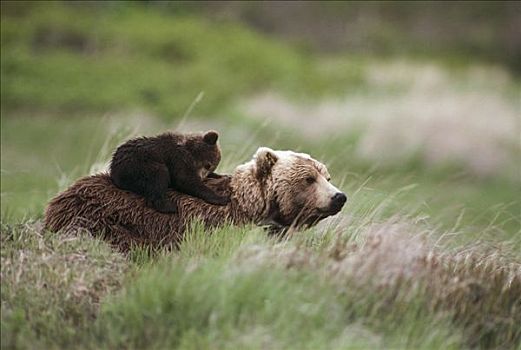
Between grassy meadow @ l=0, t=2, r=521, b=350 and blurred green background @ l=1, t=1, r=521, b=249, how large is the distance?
Result: 8cm

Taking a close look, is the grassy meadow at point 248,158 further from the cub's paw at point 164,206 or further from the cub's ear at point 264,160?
the cub's ear at point 264,160

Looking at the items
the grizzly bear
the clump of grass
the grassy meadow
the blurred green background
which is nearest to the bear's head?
the grizzly bear

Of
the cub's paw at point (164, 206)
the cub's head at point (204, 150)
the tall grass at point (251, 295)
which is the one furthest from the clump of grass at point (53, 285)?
the cub's head at point (204, 150)

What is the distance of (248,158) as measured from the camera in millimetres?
10523

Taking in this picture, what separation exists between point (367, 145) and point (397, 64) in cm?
1408

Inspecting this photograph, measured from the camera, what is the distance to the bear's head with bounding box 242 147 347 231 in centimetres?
646

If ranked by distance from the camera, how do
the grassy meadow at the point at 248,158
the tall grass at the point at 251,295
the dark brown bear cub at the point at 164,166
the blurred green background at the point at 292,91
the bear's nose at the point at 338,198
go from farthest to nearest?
the blurred green background at the point at 292,91
the dark brown bear cub at the point at 164,166
the bear's nose at the point at 338,198
the grassy meadow at the point at 248,158
the tall grass at the point at 251,295

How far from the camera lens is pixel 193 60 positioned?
31062 millimetres

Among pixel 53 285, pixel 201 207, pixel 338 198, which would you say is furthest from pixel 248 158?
pixel 53 285

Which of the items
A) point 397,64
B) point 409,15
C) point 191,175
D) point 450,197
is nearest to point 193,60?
point 397,64

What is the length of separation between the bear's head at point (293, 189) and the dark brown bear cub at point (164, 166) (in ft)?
1.13

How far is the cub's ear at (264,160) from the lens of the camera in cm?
659

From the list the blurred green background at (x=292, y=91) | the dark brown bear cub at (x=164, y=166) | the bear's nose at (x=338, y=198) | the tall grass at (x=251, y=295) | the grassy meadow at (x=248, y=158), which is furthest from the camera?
the blurred green background at (x=292, y=91)

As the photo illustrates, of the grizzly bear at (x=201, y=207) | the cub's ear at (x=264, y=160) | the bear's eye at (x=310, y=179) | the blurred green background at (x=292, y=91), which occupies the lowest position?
the blurred green background at (x=292, y=91)
